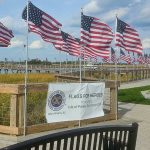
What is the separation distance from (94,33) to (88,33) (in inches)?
8.9

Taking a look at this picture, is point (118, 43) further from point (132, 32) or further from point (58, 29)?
point (58, 29)

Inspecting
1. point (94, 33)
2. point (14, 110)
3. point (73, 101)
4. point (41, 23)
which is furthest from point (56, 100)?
point (94, 33)

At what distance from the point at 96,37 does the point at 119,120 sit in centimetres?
265

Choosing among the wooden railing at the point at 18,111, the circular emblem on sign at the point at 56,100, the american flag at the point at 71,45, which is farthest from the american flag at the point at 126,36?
the american flag at the point at 71,45

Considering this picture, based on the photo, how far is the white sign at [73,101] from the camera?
449 inches

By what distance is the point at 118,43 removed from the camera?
16.1 metres

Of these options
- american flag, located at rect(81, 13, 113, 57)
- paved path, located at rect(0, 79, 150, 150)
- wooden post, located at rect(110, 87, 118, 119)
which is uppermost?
american flag, located at rect(81, 13, 113, 57)

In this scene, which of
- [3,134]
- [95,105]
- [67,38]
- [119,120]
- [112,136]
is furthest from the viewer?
[67,38]

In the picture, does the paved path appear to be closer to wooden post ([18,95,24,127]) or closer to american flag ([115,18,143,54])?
wooden post ([18,95,24,127])

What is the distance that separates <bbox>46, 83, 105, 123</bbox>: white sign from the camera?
11402 mm

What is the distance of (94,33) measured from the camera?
565 inches

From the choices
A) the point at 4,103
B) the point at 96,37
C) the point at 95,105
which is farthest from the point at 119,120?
the point at 4,103

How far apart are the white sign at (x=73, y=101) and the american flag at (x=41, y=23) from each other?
183 centimetres

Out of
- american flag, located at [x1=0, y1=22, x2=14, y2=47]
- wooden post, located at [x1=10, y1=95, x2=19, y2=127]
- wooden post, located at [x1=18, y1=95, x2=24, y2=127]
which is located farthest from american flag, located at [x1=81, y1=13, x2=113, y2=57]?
american flag, located at [x1=0, y1=22, x2=14, y2=47]
